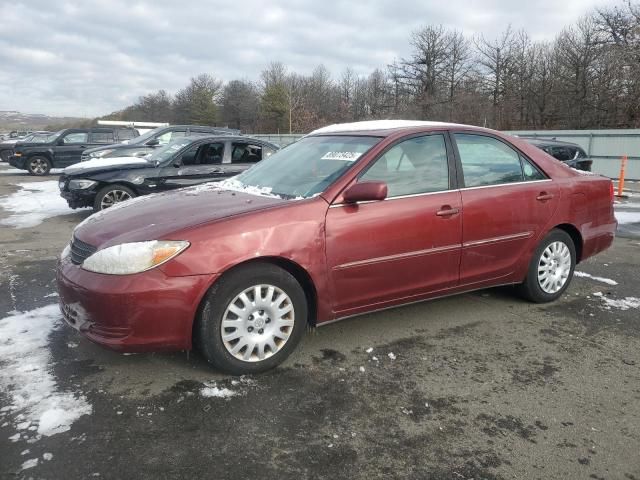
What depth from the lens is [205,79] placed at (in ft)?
250

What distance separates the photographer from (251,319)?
129 inches

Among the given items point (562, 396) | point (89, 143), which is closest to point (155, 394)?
point (562, 396)

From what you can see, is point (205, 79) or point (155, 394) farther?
point (205, 79)

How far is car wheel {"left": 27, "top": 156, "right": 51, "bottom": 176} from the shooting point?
1891 cm

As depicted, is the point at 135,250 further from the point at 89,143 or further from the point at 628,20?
the point at 628,20

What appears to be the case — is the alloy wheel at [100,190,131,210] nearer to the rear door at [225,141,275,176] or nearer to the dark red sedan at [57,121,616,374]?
the rear door at [225,141,275,176]

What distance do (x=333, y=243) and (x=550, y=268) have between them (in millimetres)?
2363

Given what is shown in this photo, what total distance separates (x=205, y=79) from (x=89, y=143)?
61.0 meters

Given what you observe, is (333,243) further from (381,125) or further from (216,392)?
(381,125)

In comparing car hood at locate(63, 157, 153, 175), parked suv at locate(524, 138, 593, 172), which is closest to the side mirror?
car hood at locate(63, 157, 153, 175)

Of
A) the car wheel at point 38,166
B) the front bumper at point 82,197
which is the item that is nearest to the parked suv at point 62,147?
the car wheel at point 38,166

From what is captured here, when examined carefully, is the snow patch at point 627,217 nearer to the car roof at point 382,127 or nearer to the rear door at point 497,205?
the rear door at point 497,205

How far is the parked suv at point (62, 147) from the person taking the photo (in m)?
18.8

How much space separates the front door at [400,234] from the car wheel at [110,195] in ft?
20.5
